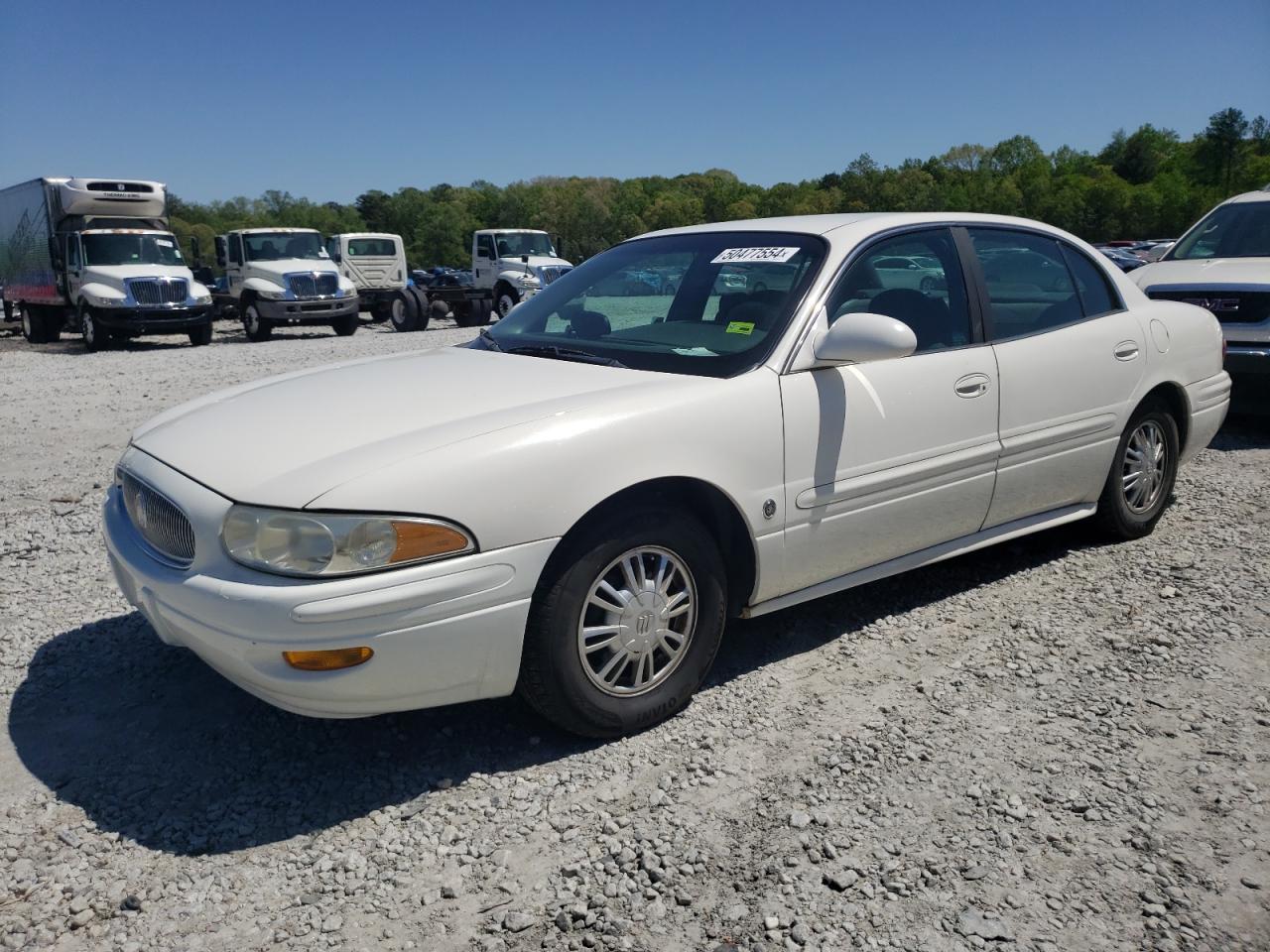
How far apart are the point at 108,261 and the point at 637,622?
18665 millimetres

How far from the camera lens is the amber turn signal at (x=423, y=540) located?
2518 mm

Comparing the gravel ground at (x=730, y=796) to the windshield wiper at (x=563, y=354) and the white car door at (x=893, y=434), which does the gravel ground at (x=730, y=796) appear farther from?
the windshield wiper at (x=563, y=354)

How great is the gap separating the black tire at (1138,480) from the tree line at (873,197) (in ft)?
226

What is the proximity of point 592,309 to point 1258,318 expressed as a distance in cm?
547

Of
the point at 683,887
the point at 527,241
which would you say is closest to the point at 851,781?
the point at 683,887

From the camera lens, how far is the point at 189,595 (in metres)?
2.62

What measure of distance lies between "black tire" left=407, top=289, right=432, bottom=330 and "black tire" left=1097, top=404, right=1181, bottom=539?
18707 mm

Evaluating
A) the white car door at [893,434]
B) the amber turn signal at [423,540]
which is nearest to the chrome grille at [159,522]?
the amber turn signal at [423,540]

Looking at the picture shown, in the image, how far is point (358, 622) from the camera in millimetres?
2473

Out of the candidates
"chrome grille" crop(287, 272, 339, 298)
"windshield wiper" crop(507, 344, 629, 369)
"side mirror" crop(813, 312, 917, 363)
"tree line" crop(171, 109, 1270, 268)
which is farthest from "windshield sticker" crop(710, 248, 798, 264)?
"tree line" crop(171, 109, 1270, 268)

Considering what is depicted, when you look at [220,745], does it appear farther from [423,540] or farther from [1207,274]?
[1207,274]

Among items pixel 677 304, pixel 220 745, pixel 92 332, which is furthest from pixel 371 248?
pixel 220 745

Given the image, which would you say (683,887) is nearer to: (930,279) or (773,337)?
(773,337)

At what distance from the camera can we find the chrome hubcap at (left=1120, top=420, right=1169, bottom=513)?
467cm
